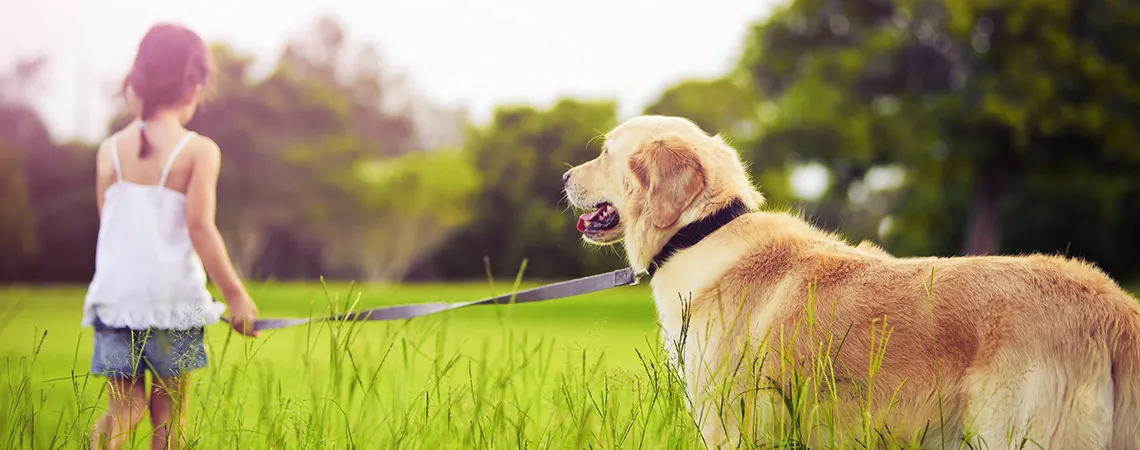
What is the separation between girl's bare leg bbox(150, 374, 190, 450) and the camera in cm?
312

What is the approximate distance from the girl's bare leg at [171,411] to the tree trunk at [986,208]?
2049 cm

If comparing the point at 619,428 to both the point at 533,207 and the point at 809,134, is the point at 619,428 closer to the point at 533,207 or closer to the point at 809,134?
the point at 809,134

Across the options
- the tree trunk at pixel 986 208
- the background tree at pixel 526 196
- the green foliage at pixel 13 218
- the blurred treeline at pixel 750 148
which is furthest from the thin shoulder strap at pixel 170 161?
the background tree at pixel 526 196

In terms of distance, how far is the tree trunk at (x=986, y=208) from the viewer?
2136cm

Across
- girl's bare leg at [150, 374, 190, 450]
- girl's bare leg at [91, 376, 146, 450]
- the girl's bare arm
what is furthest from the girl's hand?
girl's bare leg at [91, 376, 146, 450]

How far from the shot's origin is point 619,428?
3494 mm

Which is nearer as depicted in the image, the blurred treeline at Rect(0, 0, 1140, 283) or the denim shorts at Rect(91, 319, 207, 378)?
the denim shorts at Rect(91, 319, 207, 378)

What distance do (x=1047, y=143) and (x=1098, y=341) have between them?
19.8m

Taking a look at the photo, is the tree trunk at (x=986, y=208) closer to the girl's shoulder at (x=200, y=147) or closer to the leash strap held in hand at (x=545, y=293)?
the leash strap held in hand at (x=545, y=293)

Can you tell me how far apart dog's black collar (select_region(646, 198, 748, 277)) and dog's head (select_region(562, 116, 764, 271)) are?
0.9 inches

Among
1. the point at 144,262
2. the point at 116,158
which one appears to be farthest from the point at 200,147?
the point at 144,262

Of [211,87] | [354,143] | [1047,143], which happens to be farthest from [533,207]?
[211,87]

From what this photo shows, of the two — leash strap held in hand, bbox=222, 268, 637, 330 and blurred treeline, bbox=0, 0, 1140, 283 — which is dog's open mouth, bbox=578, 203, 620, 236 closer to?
leash strap held in hand, bbox=222, 268, 637, 330

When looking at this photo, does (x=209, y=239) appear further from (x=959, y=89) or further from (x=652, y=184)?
(x=959, y=89)
